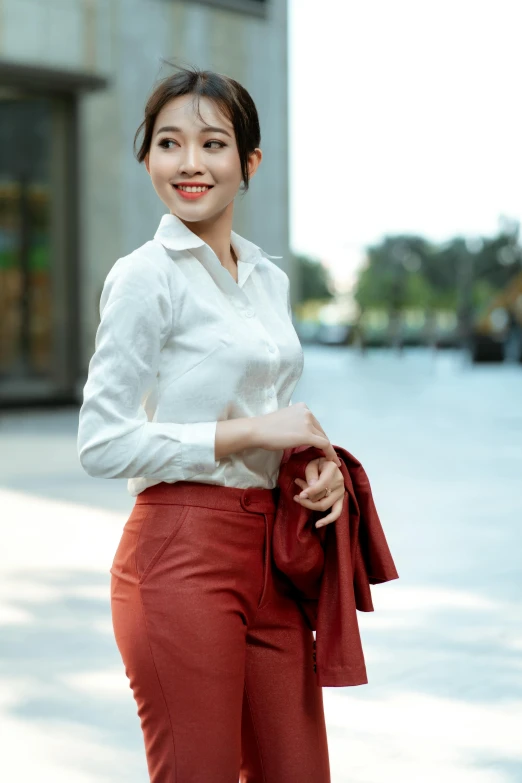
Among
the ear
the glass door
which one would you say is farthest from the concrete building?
the ear

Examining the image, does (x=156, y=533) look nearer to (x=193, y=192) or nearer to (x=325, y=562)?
(x=325, y=562)

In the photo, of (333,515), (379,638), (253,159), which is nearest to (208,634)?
(333,515)

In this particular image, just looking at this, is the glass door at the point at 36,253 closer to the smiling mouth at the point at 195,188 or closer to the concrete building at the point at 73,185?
the concrete building at the point at 73,185

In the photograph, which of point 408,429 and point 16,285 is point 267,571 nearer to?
point 408,429

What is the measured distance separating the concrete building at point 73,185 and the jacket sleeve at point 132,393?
14.6m

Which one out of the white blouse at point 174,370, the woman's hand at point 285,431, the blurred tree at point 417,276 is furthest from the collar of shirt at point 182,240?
the blurred tree at point 417,276

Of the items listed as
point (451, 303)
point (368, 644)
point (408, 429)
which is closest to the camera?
point (368, 644)

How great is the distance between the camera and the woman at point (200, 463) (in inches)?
74.4

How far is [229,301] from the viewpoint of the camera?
6.66 ft

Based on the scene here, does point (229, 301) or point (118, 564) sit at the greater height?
point (229, 301)

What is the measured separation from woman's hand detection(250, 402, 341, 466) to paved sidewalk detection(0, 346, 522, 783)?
5.69 ft

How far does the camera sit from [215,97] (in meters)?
1.99

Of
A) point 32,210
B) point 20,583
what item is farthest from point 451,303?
point 20,583

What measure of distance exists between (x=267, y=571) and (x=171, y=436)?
12.7 inches
